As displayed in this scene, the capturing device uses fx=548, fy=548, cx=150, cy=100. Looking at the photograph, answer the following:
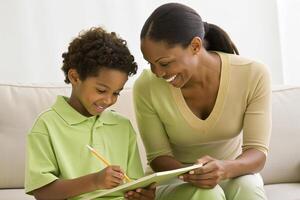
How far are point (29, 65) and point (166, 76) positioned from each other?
109cm

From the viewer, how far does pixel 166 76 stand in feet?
5.17

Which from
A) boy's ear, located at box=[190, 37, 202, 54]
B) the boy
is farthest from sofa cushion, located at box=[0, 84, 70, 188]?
boy's ear, located at box=[190, 37, 202, 54]

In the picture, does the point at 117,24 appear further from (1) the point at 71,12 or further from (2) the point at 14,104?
(2) the point at 14,104

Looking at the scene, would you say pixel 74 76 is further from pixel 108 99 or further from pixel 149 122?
pixel 149 122

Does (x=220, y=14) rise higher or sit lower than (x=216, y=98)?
higher

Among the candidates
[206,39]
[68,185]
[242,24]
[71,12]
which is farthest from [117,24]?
[68,185]

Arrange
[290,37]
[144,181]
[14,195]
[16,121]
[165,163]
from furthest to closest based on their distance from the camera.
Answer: [290,37], [16,121], [14,195], [165,163], [144,181]

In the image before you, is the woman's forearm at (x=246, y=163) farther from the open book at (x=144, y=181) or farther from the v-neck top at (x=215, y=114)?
the open book at (x=144, y=181)

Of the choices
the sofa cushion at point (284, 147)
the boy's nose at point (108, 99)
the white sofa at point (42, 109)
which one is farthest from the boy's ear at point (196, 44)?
the sofa cushion at point (284, 147)

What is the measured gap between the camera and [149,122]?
172 cm

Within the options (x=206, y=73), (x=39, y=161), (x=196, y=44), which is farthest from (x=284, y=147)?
(x=39, y=161)

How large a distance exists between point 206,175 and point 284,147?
72 centimetres

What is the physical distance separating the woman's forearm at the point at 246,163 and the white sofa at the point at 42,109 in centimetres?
27

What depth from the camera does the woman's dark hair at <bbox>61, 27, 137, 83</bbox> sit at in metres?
1.51
